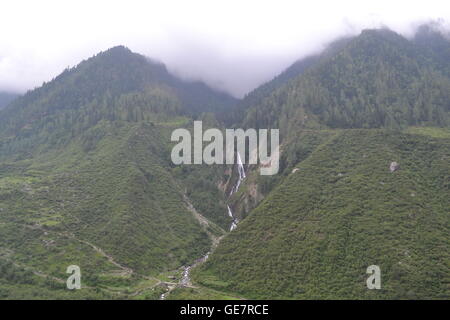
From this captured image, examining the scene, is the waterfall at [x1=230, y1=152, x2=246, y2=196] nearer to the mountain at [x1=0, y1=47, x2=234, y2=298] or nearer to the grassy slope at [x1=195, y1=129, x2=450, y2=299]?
the mountain at [x1=0, y1=47, x2=234, y2=298]

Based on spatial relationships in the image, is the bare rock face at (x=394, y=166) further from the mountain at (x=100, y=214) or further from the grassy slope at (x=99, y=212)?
the grassy slope at (x=99, y=212)

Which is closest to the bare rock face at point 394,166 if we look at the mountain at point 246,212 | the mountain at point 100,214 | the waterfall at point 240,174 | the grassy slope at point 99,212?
the mountain at point 246,212

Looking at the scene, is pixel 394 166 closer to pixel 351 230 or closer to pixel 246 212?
pixel 351 230

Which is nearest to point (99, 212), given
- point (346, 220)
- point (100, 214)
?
point (100, 214)

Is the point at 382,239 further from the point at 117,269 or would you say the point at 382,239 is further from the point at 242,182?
the point at 242,182

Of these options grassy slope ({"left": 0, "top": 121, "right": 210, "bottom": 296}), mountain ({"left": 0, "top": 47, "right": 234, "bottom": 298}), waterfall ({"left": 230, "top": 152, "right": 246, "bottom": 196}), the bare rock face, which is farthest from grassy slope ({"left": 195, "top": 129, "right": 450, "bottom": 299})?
waterfall ({"left": 230, "top": 152, "right": 246, "bottom": 196})

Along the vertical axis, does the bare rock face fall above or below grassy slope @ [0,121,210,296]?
above
